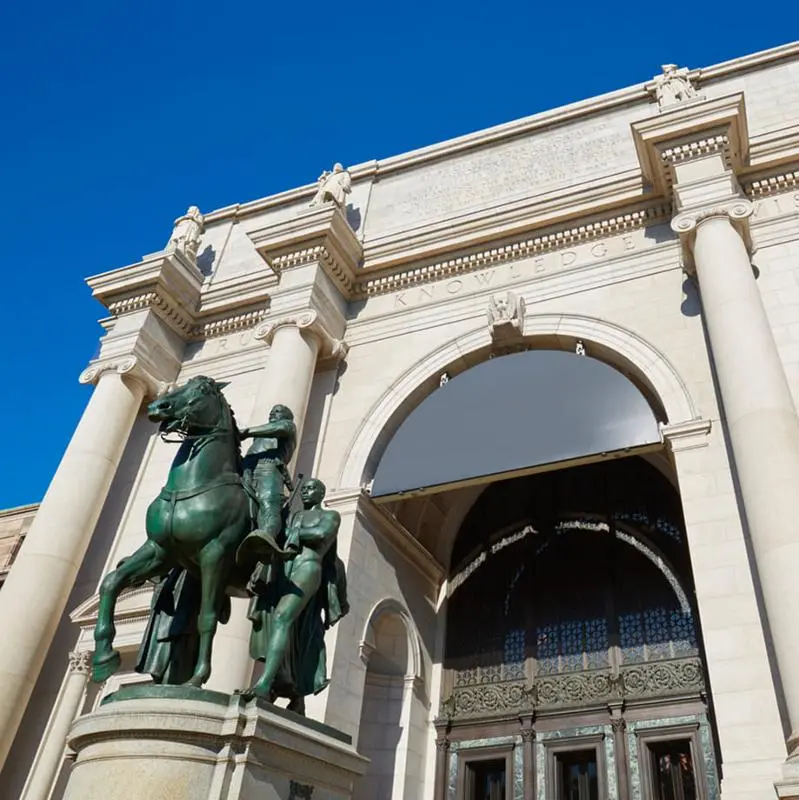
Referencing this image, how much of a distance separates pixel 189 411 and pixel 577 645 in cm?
899

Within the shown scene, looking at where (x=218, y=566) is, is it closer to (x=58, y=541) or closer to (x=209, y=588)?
(x=209, y=588)

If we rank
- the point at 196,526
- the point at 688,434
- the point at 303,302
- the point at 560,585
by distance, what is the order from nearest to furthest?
1. the point at 196,526
2. the point at 688,434
3. the point at 303,302
4. the point at 560,585

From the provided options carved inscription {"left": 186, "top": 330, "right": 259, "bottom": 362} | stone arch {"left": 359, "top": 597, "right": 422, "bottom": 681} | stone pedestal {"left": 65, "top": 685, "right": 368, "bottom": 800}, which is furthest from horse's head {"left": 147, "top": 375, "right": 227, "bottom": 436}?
carved inscription {"left": 186, "top": 330, "right": 259, "bottom": 362}

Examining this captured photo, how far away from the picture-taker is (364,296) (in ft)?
46.3

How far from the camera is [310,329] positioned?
1257cm

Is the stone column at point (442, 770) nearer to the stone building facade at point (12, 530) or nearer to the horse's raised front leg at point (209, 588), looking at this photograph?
the horse's raised front leg at point (209, 588)

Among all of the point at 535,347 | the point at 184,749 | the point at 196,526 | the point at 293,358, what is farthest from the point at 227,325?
the point at 184,749

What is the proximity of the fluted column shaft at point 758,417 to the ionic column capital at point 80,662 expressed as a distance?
940cm

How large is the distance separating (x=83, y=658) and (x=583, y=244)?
33.0ft

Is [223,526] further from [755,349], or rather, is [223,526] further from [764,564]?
[755,349]

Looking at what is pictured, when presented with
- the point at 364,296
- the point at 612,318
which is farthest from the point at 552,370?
the point at 364,296

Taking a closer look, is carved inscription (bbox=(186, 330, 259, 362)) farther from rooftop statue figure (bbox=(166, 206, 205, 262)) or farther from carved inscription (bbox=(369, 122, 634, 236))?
carved inscription (bbox=(369, 122, 634, 236))

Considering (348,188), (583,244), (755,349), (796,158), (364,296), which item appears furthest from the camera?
(348,188)

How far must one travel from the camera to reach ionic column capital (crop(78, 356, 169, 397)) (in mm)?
13836
